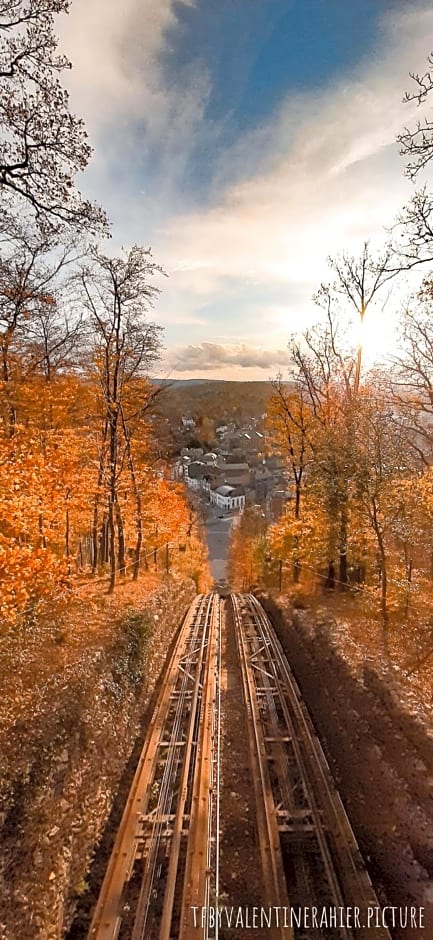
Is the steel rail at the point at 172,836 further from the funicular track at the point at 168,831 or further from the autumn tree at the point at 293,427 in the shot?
the autumn tree at the point at 293,427

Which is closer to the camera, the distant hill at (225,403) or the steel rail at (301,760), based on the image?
the steel rail at (301,760)

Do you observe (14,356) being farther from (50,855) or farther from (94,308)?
(50,855)

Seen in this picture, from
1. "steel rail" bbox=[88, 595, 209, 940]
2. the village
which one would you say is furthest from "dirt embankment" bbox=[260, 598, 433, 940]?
the village

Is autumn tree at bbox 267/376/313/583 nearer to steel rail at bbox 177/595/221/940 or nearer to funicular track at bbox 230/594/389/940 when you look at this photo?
funicular track at bbox 230/594/389/940

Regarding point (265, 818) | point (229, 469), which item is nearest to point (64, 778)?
point (265, 818)

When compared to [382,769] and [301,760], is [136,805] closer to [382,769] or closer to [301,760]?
[301,760]

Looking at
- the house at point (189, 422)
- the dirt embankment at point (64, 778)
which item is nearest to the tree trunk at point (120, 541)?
the dirt embankment at point (64, 778)
